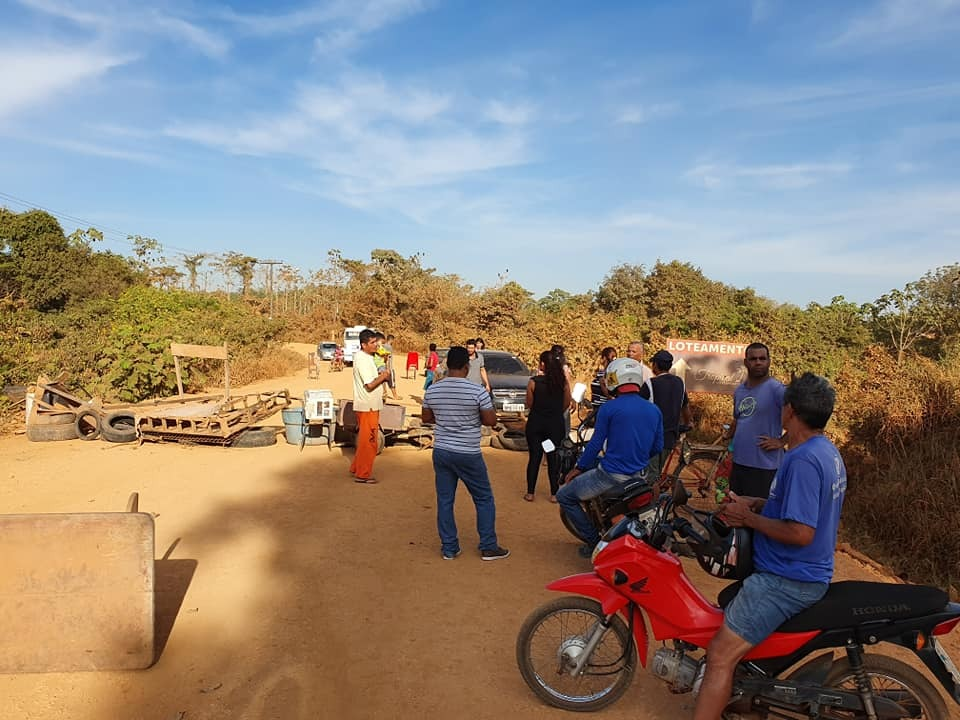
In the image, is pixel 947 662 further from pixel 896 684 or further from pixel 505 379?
pixel 505 379

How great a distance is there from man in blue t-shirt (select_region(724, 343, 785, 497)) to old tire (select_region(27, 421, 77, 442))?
413 inches

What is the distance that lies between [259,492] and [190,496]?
785 mm

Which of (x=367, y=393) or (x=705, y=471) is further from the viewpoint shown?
(x=705, y=471)

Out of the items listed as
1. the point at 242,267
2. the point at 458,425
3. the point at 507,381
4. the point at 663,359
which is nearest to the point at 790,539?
the point at 458,425

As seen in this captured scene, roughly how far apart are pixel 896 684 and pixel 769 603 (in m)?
0.72

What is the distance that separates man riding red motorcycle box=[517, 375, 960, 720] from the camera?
2555 millimetres

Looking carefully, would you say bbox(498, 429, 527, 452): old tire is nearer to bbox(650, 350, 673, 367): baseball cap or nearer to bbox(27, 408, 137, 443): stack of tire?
bbox(650, 350, 673, 367): baseball cap

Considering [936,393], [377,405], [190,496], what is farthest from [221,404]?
[936,393]

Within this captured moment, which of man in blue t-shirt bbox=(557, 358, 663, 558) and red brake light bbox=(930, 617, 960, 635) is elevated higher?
man in blue t-shirt bbox=(557, 358, 663, 558)

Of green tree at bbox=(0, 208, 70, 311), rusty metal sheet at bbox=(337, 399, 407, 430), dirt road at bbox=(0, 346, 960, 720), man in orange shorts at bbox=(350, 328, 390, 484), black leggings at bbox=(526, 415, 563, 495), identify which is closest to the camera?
Result: dirt road at bbox=(0, 346, 960, 720)

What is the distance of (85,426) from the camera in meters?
10.5

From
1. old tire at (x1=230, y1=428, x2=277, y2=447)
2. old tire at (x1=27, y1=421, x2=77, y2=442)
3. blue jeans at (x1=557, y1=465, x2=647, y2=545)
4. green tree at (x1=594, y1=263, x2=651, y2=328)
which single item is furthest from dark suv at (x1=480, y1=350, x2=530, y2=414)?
green tree at (x1=594, y1=263, x2=651, y2=328)

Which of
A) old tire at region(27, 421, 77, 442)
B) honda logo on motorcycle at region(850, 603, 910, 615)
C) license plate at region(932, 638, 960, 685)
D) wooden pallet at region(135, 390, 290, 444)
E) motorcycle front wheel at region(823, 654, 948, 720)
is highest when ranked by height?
honda logo on motorcycle at region(850, 603, 910, 615)

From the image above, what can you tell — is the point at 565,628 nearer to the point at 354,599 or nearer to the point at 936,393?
the point at 354,599
